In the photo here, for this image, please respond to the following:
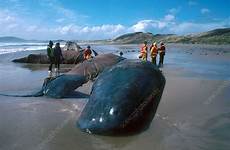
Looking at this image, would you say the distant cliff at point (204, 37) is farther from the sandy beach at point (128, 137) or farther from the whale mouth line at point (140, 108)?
the whale mouth line at point (140, 108)

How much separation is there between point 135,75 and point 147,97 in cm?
49

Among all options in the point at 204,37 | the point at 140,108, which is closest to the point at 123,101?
the point at 140,108

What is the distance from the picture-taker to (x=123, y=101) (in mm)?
5457

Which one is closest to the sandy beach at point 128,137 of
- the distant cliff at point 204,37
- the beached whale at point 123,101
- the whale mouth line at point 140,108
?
the beached whale at point 123,101

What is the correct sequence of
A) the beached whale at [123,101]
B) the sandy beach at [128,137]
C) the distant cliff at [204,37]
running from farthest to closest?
the distant cliff at [204,37], the beached whale at [123,101], the sandy beach at [128,137]

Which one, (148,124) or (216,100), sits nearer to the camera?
(148,124)

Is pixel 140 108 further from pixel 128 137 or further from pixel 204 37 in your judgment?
pixel 204 37

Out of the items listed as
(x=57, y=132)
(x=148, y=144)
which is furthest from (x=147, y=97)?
(x=57, y=132)

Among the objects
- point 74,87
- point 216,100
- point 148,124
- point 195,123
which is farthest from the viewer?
point 74,87

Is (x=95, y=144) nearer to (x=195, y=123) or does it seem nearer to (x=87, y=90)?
(x=195, y=123)

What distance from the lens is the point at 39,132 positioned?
585cm

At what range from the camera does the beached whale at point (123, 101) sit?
5.32 m

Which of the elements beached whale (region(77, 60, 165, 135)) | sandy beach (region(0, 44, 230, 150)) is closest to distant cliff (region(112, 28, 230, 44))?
sandy beach (region(0, 44, 230, 150))

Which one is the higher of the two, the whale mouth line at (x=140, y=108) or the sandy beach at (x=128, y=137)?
the whale mouth line at (x=140, y=108)
